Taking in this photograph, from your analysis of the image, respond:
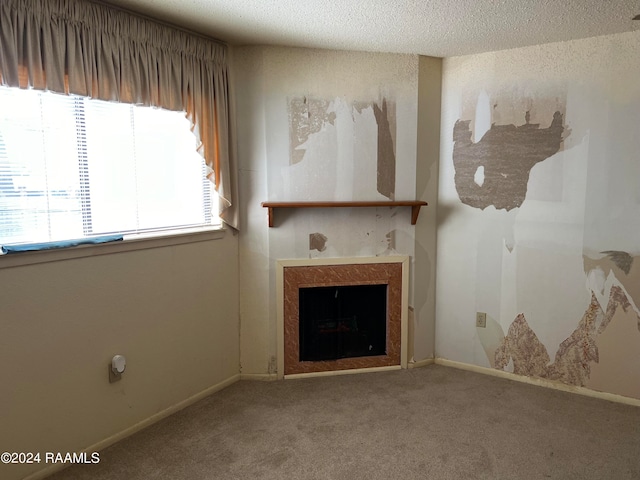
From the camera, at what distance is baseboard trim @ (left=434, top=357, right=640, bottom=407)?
2.98 metres

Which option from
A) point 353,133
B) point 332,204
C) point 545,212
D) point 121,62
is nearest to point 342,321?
point 332,204

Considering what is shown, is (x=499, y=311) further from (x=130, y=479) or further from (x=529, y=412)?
(x=130, y=479)

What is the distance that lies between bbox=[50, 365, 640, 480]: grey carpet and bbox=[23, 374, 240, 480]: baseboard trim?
0.15ft

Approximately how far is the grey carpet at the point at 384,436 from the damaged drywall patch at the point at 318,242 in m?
0.95

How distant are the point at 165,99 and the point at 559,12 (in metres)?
2.20

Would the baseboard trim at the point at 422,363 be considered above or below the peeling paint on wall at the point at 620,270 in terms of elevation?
below

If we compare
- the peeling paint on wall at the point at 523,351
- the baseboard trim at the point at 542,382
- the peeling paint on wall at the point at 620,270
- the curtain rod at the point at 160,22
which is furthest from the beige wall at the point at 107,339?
the peeling paint on wall at the point at 620,270

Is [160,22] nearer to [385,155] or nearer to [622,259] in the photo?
[385,155]

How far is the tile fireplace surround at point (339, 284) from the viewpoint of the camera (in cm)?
330

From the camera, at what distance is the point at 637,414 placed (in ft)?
9.27

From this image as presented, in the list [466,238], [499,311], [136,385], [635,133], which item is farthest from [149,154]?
[635,133]

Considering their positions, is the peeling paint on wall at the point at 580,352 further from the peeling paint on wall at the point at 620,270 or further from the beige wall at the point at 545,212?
the peeling paint on wall at the point at 620,270

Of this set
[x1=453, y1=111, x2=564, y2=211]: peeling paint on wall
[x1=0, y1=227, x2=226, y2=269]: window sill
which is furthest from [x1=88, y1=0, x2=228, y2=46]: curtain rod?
[x1=453, y1=111, x2=564, y2=211]: peeling paint on wall

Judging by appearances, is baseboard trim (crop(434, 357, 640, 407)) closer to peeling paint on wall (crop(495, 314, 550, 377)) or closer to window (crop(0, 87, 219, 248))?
peeling paint on wall (crop(495, 314, 550, 377))
